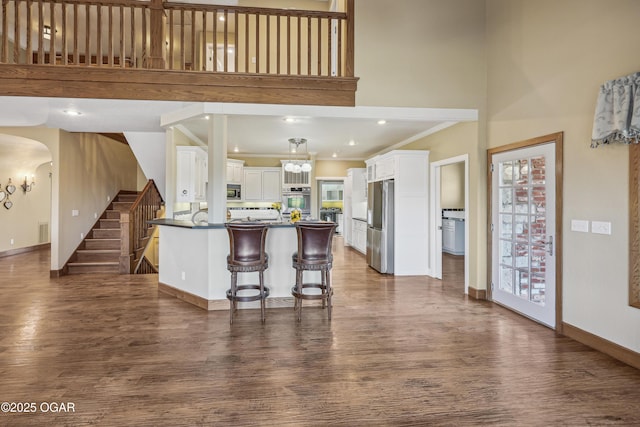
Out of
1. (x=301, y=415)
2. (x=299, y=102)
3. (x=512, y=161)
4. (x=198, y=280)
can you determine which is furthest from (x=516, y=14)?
(x=198, y=280)

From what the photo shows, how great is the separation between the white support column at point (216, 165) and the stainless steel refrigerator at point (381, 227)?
3083 mm

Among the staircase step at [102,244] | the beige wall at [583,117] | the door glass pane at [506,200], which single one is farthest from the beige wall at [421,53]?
the staircase step at [102,244]

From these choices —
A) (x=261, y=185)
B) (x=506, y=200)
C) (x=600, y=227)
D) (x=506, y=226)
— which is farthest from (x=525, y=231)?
(x=261, y=185)

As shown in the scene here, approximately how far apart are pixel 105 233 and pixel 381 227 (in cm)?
585

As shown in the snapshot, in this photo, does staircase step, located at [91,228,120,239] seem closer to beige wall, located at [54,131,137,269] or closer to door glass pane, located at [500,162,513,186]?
beige wall, located at [54,131,137,269]

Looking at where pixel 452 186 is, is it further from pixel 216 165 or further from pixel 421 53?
pixel 216 165

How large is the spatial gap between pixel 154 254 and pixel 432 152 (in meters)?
7.10

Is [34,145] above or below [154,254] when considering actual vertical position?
above

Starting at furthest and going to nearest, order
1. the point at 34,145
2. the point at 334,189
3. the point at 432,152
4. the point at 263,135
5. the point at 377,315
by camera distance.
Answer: the point at 334,189 → the point at 34,145 → the point at 263,135 → the point at 432,152 → the point at 377,315

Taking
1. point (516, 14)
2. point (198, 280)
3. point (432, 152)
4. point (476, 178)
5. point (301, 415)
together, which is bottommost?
point (301, 415)

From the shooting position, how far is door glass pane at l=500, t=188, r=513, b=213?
438cm

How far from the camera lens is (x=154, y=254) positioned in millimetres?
8781

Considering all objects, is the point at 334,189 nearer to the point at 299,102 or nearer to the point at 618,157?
the point at 299,102

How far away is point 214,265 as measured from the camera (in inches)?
172
